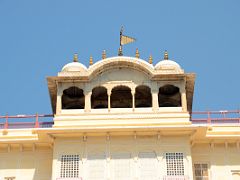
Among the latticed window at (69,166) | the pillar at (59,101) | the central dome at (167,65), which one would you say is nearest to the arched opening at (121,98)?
the central dome at (167,65)

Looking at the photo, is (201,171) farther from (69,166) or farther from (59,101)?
(59,101)

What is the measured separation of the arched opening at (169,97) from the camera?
26722mm

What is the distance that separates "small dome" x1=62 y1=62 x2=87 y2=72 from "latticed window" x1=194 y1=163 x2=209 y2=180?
6496 mm

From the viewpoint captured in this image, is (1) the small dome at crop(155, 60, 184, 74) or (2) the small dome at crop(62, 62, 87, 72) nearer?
(1) the small dome at crop(155, 60, 184, 74)

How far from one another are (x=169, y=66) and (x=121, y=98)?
325 centimetres

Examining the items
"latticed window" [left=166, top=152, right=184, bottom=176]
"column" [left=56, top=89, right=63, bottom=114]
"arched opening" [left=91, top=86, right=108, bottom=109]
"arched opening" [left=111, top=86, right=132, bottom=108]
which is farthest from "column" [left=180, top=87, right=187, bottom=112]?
"column" [left=56, top=89, right=63, bottom=114]

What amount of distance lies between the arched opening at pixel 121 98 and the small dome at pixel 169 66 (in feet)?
6.86

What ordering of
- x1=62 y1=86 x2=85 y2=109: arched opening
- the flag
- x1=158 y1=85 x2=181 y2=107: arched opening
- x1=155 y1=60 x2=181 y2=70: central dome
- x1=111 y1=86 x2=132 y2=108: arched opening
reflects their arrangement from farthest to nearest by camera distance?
the flag < x1=111 y1=86 x2=132 y2=108: arched opening < x1=158 y1=85 x2=181 y2=107: arched opening < x1=62 y1=86 x2=85 y2=109: arched opening < x1=155 y1=60 x2=181 y2=70: central dome

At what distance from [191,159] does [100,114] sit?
4.27 meters

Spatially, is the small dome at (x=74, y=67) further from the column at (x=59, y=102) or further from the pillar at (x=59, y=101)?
the column at (x=59, y=102)

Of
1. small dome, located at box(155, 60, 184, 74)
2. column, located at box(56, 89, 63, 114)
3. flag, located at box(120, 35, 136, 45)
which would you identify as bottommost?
column, located at box(56, 89, 63, 114)

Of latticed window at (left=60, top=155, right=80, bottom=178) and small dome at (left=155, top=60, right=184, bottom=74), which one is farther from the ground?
small dome at (left=155, top=60, right=184, bottom=74)

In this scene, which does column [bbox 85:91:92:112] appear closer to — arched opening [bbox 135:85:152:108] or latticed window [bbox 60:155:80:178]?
latticed window [bbox 60:155:80:178]

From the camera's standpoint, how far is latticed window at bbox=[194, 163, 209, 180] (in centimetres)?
2430
